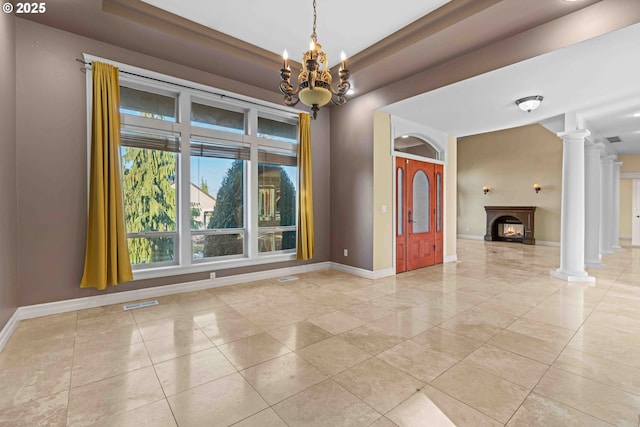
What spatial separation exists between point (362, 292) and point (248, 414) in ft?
9.32

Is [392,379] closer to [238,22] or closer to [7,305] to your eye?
[7,305]

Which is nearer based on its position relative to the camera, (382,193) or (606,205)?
(382,193)

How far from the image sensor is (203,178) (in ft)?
15.2

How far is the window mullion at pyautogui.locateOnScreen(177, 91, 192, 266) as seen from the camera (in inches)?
171

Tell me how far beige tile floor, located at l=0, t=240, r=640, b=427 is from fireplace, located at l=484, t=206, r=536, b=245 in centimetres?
623

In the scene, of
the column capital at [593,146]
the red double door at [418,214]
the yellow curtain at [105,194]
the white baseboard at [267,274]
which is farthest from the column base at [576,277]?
the yellow curtain at [105,194]

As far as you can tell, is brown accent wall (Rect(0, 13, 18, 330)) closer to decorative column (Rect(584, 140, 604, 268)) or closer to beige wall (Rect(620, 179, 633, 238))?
decorative column (Rect(584, 140, 604, 268))

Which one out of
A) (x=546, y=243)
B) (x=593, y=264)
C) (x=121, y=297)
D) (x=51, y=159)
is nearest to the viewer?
(x=51, y=159)

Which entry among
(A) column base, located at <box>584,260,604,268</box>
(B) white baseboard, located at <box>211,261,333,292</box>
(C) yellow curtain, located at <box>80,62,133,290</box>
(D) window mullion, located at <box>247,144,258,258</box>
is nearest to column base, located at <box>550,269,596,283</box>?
(A) column base, located at <box>584,260,604,268</box>

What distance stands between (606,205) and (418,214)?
6.18m

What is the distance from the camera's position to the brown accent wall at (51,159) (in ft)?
10.8

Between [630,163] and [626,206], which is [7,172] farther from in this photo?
[626,206]

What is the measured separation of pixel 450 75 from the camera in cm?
402

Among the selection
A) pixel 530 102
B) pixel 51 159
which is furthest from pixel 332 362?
pixel 530 102
